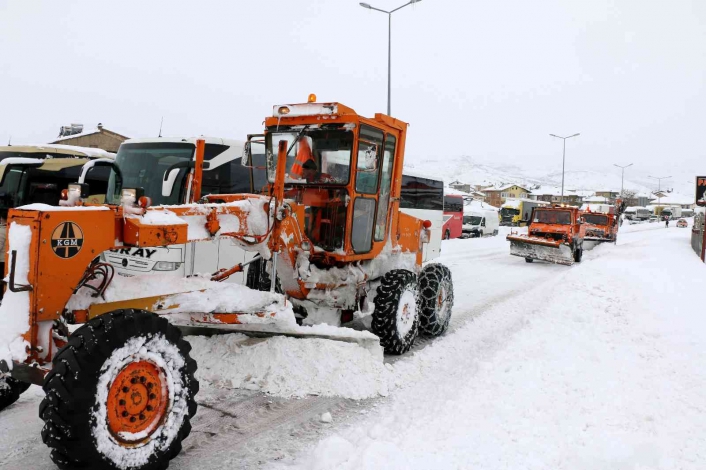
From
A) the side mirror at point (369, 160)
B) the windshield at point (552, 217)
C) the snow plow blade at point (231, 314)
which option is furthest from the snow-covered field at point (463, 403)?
the windshield at point (552, 217)

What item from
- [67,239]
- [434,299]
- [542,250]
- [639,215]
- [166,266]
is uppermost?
[639,215]

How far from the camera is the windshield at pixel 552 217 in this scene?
748 inches

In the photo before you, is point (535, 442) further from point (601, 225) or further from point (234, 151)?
point (601, 225)

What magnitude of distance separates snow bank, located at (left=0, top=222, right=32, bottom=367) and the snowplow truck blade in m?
16.8

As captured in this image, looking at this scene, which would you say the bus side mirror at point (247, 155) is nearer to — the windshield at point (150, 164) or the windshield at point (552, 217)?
the windshield at point (150, 164)

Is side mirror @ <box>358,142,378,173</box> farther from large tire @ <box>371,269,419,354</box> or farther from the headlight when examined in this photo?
the headlight

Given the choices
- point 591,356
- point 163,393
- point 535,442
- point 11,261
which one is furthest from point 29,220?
point 591,356

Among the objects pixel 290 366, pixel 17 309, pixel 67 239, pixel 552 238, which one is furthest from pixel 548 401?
pixel 552 238

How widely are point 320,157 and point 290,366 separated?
7.76 feet

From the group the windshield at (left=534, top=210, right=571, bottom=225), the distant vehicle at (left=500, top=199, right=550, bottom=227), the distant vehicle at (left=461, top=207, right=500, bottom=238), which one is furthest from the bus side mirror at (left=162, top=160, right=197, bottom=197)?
the distant vehicle at (left=500, top=199, right=550, bottom=227)

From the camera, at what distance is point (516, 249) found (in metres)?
18.2

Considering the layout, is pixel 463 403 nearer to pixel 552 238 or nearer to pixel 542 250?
pixel 542 250

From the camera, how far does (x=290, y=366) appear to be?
4996mm

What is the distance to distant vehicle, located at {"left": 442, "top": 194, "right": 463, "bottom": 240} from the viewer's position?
3139 centimetres
